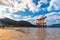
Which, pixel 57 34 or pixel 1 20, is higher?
pixel 1 20

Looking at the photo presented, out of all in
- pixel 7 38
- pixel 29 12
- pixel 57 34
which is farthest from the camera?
pixel 29 12

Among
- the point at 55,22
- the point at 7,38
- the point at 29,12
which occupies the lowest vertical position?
the point at 7,38

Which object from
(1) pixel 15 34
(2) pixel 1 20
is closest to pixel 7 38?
(1) pixel 15 34

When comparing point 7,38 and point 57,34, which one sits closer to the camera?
point 7,38

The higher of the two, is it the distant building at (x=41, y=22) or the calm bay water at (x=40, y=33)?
the distant building at (x=41, y=22)

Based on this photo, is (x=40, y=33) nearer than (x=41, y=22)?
Yes

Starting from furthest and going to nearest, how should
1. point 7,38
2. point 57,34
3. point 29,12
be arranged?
point 29,12
point 57,34
point 7,38

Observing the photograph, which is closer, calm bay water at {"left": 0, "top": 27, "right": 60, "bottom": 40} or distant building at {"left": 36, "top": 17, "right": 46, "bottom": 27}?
calm bay water at {"left": 0, "top": 27, "right": 60, "bottom": 40}

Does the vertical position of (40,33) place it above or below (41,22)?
below

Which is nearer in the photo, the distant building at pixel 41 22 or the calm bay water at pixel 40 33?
the calm bay water at pixel 40 33

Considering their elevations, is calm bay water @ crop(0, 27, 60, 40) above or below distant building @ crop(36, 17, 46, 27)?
below

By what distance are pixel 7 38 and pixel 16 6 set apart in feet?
3.79

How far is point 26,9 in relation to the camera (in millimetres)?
4859

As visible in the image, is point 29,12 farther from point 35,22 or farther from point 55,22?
point 55,22
